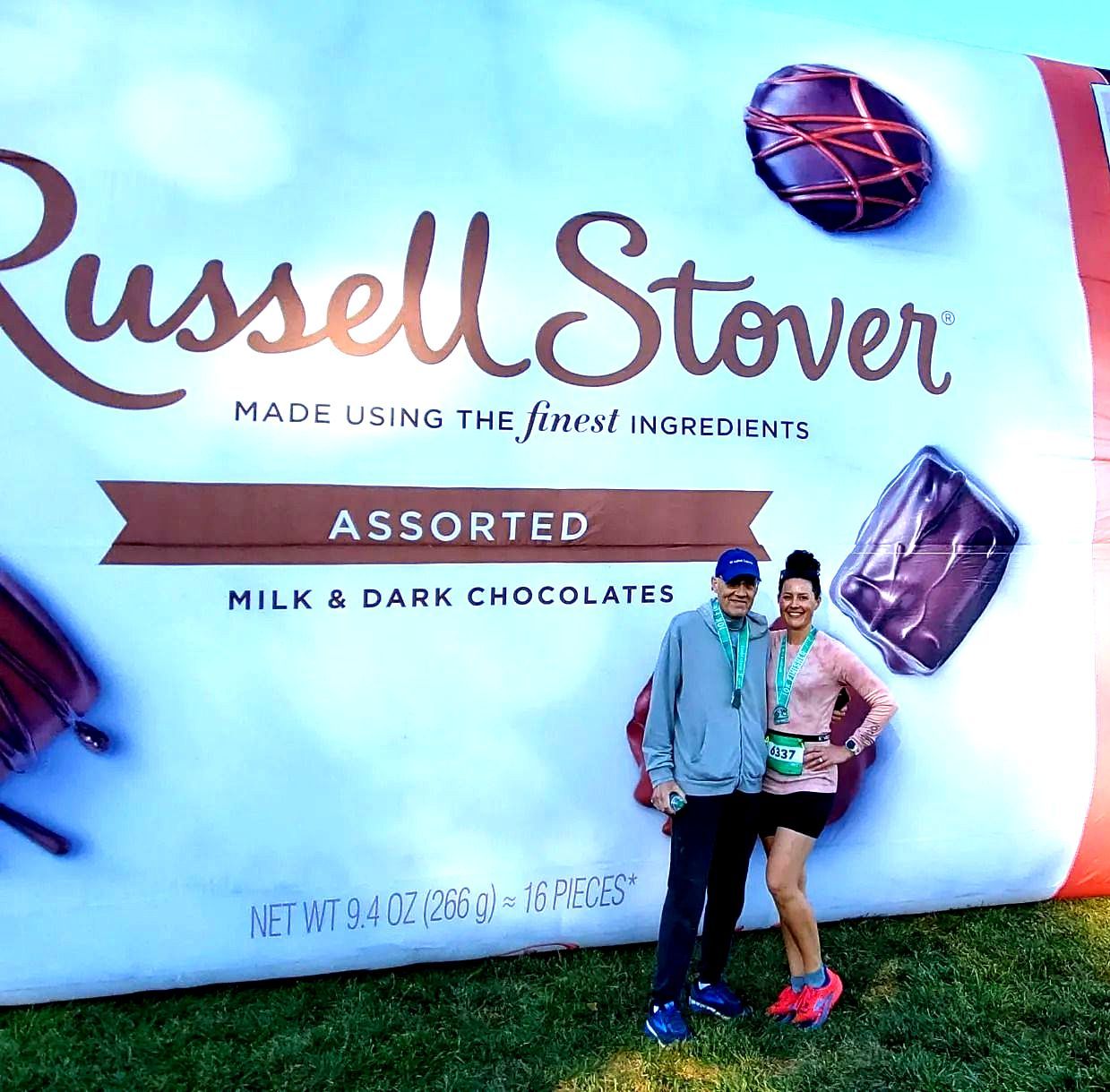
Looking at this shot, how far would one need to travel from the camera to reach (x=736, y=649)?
2488 mm

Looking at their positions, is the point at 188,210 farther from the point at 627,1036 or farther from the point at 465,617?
the point at 627,1036

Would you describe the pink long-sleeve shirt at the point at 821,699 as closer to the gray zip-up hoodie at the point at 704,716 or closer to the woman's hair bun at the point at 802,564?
the gray zip-up hoodie at the point at 704,716

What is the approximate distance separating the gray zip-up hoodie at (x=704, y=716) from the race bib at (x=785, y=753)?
0.14 ft

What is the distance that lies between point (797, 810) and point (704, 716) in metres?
0.38

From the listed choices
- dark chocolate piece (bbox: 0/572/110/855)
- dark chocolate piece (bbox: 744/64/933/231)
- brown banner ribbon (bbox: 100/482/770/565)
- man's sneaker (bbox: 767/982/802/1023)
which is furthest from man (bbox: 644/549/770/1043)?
dark chocolate piece (bbox: 0/572/110/855)

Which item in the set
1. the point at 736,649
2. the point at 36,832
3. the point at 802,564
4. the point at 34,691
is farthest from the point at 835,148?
the point at 36,832

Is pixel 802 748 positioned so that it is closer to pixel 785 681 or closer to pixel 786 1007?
pixel 785 681

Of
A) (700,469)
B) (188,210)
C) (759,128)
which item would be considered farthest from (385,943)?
(759,128)

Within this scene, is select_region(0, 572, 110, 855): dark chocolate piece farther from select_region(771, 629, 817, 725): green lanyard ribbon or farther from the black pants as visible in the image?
select_region(771, 629, 817, 725): green lanyard ribbon

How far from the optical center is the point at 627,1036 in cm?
256

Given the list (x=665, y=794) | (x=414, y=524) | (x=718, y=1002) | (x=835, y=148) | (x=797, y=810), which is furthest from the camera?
(x=835, y=148)

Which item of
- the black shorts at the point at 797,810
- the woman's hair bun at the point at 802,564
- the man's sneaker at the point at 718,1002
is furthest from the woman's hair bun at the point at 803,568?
the man's sneaker at the point at 718,1002

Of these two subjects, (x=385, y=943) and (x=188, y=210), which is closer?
(x=188, y=210)

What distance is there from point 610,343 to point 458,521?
72 centimetres
